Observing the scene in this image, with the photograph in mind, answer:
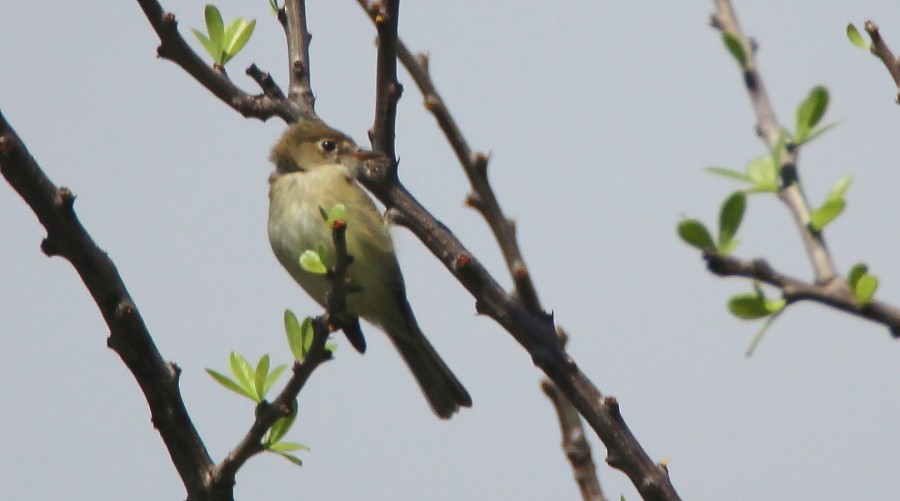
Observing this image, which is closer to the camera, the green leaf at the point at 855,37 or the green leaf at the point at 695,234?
the green leaf at the point at 695,234

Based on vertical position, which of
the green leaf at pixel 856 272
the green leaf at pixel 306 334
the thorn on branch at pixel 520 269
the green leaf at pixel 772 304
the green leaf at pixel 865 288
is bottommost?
the green leaf at pixel 865 288

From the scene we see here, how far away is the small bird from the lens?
5684 mm

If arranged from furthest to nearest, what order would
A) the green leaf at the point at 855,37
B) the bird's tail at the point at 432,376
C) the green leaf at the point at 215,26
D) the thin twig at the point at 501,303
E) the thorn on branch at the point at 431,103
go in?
the bird's tail at the point at 432,376 < the green leaf at the point at 215,26 < the thorn on branch at the point at 431,103 < the thin twig at the point at 501,303 < the green leaf at the point at 855,37

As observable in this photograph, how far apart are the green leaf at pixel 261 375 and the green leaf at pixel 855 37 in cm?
165

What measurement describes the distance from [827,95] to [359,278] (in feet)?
13.1

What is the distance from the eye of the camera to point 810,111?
2.05 m

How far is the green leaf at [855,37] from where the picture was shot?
7.83 feet

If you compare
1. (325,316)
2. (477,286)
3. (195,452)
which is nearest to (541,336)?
(477,286)

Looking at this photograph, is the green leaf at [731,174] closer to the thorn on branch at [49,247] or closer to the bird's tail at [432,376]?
the thorn on branch at [49,247]

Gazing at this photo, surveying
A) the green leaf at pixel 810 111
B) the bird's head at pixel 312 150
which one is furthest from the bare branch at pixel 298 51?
the green leaf at pixel 810 111

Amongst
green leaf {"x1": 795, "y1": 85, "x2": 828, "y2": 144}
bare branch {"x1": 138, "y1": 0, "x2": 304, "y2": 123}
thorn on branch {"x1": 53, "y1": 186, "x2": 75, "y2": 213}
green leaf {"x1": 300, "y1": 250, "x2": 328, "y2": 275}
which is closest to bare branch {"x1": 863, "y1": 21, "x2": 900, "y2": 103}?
green leaf {"x1": 795, "y1": 85, "x2": 828, "y2": 144}

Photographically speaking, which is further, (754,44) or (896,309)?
(754,44)

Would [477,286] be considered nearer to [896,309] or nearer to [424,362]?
[896,309]

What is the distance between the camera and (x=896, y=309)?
1.64 meters
